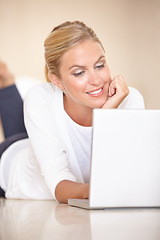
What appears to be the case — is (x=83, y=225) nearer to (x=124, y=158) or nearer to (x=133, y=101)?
(x=124, y=158)

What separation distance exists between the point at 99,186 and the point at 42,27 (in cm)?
380

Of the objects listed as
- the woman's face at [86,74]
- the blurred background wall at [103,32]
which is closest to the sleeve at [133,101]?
the woman's face at [86,74]

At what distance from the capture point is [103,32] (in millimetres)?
4652

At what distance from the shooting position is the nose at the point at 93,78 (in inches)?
67.7

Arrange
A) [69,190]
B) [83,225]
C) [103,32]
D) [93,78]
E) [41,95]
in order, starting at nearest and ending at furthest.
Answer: [83,225] → [69,190] → [93,78] → [41,95] → [103,32]

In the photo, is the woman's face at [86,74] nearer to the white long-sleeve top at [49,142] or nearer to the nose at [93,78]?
the nose at [93,78]

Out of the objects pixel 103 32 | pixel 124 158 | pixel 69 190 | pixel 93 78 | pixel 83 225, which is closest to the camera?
pixel 83 225

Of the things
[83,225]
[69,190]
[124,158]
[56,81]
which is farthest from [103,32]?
[83,225]

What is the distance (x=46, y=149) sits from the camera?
1704 mm

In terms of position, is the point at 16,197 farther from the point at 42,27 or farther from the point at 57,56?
the point at 42,27

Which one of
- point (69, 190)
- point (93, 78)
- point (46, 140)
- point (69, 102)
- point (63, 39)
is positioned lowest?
point (69, 190)

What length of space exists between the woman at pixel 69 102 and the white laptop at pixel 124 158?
0.39 m

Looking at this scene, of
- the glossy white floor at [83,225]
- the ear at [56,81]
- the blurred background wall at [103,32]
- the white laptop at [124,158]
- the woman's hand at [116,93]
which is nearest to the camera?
the glossy white floor at [83,225]

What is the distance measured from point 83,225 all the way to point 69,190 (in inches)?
19.5
